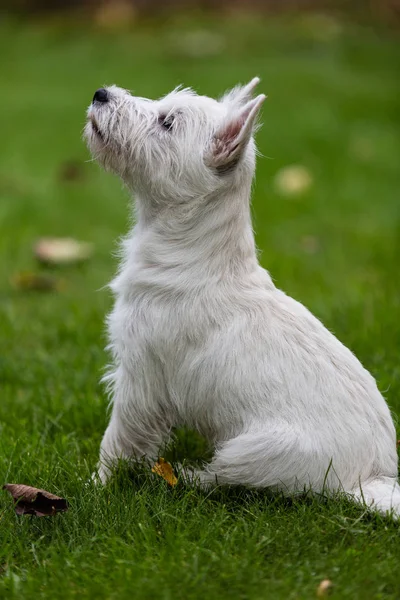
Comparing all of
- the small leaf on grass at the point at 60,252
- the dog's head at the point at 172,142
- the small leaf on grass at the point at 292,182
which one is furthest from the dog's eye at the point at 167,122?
the small leaf on grass at the point at 292,182

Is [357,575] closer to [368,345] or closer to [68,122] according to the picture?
[368,345]

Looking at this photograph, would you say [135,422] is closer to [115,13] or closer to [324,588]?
[324,588]

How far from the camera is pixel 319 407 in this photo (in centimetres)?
341

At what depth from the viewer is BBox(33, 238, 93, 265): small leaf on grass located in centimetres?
681

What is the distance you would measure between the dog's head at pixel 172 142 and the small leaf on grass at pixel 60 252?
3.15 m

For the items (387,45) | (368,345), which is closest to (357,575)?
(368,345)

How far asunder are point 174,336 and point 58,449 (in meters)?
0.89

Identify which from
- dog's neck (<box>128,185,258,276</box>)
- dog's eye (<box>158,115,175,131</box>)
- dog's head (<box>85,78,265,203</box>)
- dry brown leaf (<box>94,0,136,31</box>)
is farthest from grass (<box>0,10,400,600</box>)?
dry brown leaf (<box>94,0,136,31</box>)

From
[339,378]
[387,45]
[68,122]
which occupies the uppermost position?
[387,45]

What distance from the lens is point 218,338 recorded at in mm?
3510

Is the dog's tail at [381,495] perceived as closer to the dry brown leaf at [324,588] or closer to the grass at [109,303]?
the grass at [109,303]

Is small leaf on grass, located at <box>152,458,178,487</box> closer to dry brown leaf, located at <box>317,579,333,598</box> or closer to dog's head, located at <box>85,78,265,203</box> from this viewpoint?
dry brown leaf, located at <box>317,579,333,598</box>

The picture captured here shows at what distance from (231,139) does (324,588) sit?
1679mm

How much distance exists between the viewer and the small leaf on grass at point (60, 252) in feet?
22.3
